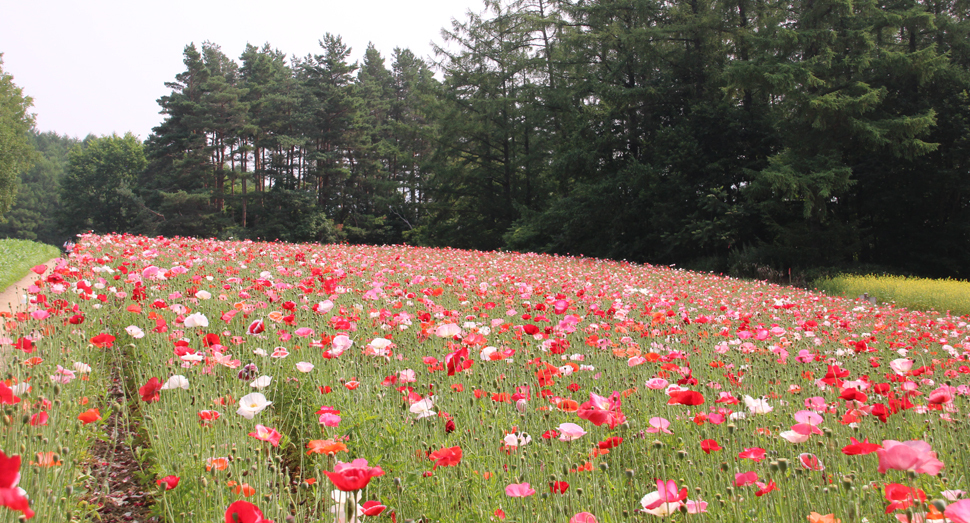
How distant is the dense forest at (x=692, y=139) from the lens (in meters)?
15.8

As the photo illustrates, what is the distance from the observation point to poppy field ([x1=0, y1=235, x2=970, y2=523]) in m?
1.77

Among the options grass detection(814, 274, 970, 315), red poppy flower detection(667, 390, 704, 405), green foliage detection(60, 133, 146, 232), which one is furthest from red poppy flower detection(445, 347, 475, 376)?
green foliage detection(60, 133, 146, 232)

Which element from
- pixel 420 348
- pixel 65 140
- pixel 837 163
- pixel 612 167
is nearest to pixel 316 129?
pixel 612 167

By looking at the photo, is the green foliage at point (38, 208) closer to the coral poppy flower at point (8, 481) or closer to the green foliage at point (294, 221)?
the green foliage at point (294, 221)

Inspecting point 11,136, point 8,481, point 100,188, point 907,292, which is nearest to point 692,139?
point 907,292

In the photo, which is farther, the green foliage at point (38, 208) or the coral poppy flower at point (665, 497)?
the green foliage at point (38, 208)

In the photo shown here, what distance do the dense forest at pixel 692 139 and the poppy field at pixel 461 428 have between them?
12.8 metres

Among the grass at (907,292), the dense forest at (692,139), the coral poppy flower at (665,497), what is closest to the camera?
the coral poppy flower at (665,497)

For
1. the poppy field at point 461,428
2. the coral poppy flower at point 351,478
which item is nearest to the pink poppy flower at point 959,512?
the poppy field at point 461,428

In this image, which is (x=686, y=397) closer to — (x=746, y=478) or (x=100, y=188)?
(x=746, y=478)

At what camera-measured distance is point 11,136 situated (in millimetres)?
33344

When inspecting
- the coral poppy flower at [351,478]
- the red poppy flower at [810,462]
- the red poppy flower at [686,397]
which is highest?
the red poppy flower at [686,397]

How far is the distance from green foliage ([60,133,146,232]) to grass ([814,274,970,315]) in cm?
4710

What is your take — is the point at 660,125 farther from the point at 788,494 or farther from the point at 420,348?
the point at 788,494
